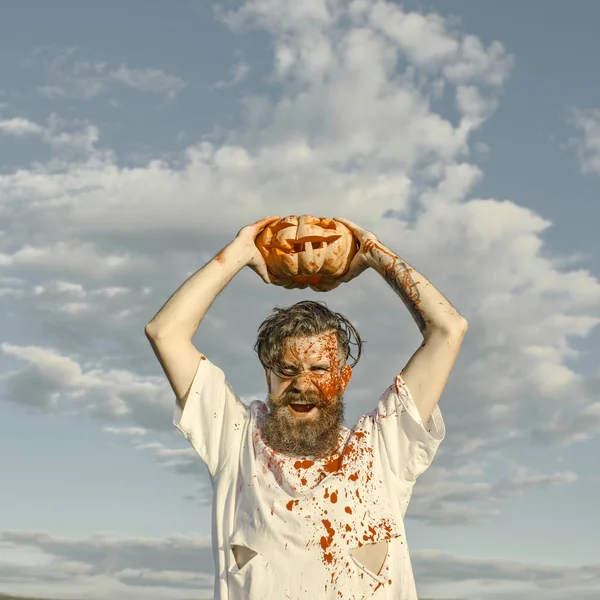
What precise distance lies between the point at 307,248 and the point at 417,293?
3.23 ft

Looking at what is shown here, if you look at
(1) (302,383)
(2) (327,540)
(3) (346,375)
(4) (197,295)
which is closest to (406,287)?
(3) (346,375)

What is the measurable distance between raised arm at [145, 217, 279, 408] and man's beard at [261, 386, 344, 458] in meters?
0.68

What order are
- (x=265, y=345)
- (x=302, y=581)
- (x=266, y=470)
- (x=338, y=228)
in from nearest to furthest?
(x=302, y=581), (x=266, y=470), (x=265, y=345), (x=338, y=228)

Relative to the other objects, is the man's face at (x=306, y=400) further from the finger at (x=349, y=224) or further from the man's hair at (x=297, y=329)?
the finger at (x=349, y=224)

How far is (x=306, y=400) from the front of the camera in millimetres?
5852

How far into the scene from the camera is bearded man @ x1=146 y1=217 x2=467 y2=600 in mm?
5379

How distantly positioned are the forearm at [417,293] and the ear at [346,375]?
0.66 metres

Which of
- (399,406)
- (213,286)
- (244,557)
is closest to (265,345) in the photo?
(213,286)

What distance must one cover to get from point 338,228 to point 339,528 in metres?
2.45

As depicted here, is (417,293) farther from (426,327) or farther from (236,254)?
(236,254)

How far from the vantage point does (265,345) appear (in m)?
6.09

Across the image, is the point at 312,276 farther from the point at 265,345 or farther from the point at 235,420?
the point at 235,420

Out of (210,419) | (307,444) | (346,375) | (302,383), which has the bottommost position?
(307,444)

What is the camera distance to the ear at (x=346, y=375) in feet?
20.2
